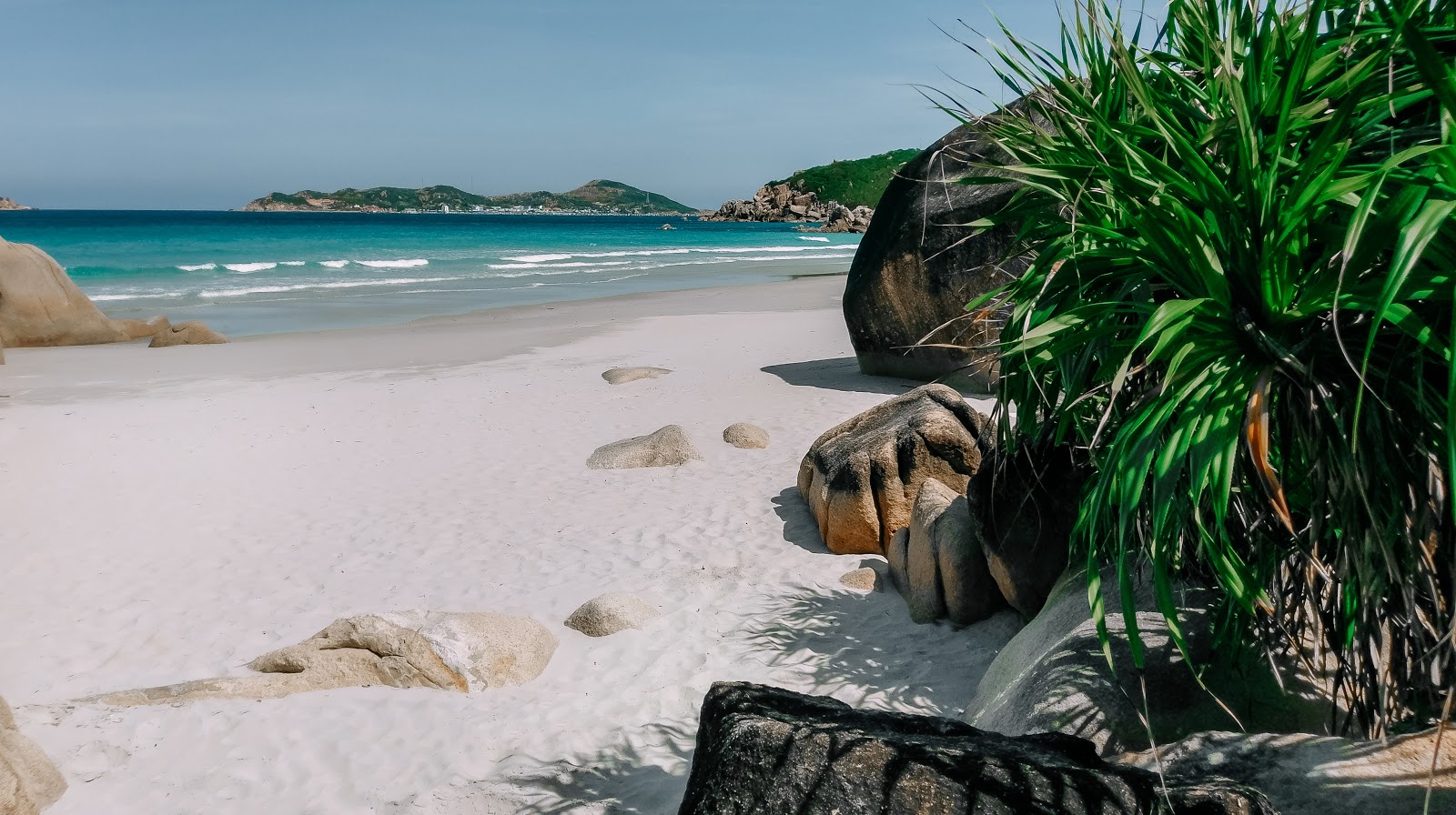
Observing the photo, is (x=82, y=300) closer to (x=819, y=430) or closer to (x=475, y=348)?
(x=475, y=348)

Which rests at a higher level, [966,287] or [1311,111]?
[1311,111]

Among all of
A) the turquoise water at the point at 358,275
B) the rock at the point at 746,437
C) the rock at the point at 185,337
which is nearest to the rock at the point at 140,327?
the turquoise water at the point at 358,275

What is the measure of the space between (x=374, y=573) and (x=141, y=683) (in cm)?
161

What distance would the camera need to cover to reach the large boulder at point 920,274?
34.6 ft

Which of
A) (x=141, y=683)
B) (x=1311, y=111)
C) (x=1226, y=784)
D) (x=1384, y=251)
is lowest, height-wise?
(x=141, y=683)

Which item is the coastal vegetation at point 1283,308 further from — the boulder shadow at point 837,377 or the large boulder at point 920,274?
the boulder shadow at point 837,377

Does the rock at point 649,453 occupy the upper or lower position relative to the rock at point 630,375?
lower

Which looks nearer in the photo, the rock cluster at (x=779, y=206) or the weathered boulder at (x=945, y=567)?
the weathered boulder at (x=945, y=567)

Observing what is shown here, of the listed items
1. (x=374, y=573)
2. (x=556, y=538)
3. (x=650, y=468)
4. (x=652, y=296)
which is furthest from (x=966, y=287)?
(x=652, y=296)

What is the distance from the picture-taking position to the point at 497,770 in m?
4.35

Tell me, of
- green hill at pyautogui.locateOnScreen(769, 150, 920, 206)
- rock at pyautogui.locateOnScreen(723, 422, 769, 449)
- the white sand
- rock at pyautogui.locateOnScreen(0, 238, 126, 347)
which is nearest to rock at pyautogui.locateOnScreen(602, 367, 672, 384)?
the white sand

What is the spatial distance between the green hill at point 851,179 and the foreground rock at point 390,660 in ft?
372

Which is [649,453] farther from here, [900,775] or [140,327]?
[140,327]

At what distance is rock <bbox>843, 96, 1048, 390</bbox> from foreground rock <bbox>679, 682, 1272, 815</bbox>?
26.0 feet
